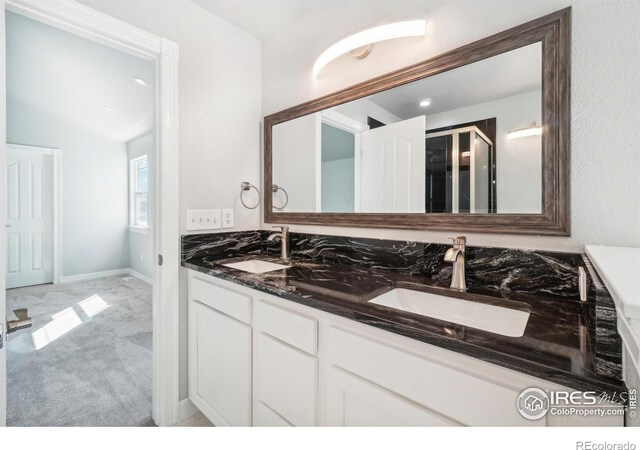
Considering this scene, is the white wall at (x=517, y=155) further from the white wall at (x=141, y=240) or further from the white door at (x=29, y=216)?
the white door at (x=29, y=216)

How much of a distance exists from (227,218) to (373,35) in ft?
4.34

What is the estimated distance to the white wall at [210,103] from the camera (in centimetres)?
163

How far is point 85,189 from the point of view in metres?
4.82

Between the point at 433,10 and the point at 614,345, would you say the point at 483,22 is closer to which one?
the point at 433,10

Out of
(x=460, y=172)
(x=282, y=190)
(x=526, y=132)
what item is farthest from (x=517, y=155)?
(x=282, y=190)

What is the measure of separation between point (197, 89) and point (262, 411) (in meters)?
1.75

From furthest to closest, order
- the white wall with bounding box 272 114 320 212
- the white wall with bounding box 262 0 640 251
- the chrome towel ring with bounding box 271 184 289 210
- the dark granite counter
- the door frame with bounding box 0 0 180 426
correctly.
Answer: the chrome towel ring with bounding box 271 184 289 210 → the white wall with bounding box 272 114 320 212 → the door frame with bounding box 0 0 180 426 → the white wall with bounding box 262 0 640 251 → the dark granite counter

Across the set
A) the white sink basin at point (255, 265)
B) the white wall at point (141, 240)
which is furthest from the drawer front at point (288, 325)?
the white wall at point (141, 240)

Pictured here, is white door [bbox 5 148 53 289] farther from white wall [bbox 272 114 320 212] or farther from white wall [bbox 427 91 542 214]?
white wall [bbox 427 91 542 214]

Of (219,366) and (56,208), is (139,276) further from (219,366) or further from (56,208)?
(219,366)

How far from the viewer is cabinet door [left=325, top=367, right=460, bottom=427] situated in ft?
2.54

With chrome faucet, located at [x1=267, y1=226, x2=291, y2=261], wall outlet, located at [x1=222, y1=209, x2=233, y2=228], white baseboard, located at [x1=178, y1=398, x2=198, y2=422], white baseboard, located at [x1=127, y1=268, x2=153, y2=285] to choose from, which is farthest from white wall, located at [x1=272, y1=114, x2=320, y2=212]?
white baseboard, located at [x1=127, y1=268, x2=153, y2=285]
